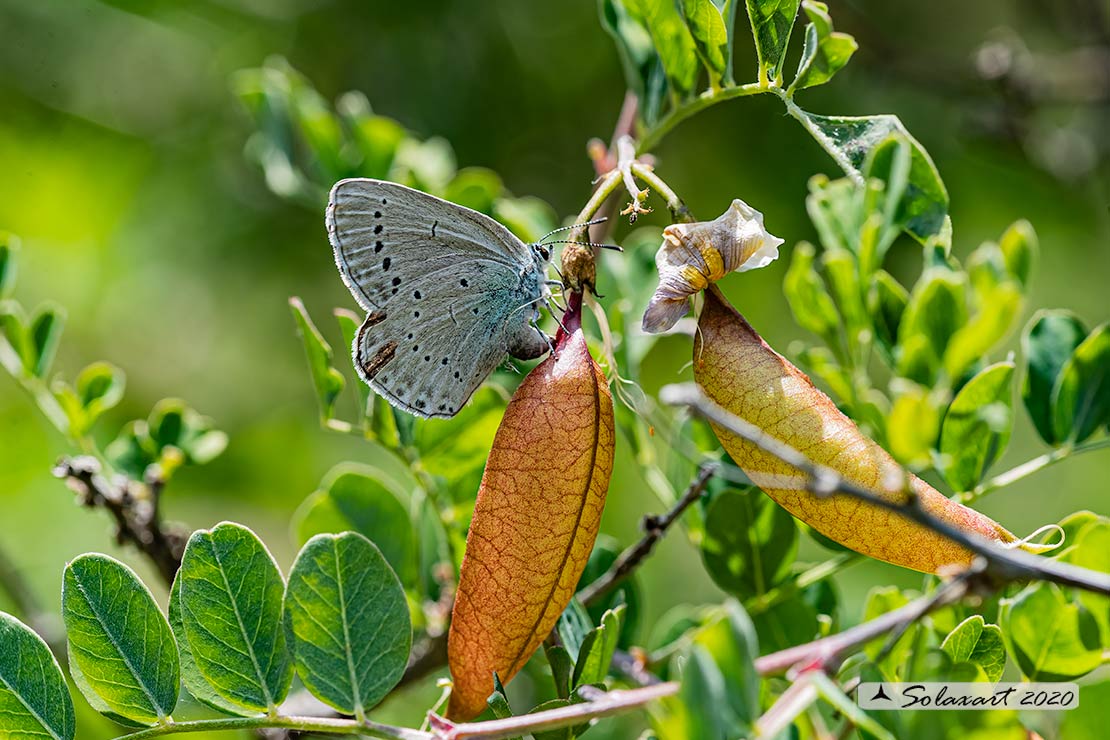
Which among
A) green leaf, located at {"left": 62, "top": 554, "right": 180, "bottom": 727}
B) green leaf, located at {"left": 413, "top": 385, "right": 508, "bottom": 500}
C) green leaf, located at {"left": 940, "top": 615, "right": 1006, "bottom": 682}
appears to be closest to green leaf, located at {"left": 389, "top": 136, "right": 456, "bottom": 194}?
green leaf, located at {"left": 413, "top": 385, "right": 508, "bottom": 500}

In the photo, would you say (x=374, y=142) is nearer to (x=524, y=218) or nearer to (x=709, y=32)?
(x=524, y=218)

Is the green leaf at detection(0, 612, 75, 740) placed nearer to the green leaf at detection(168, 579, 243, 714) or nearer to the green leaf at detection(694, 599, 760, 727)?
the green leaf at detection(168, 579, 243, 714)

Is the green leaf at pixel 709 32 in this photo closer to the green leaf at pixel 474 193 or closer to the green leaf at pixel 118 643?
the green leaf at pixel 474 193

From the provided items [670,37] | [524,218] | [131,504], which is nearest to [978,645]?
[670,37]

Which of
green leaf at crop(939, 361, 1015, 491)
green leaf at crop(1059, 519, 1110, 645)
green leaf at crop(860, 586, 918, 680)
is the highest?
green leaf at crop(939, 361, 1015, 491)

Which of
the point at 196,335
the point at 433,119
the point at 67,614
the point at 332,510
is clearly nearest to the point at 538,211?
Result: the point at 332,510

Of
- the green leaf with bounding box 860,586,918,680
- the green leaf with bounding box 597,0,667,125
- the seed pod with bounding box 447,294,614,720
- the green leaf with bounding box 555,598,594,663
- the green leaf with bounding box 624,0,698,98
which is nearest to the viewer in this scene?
the green leaf with bounding box 860,586,918,680
